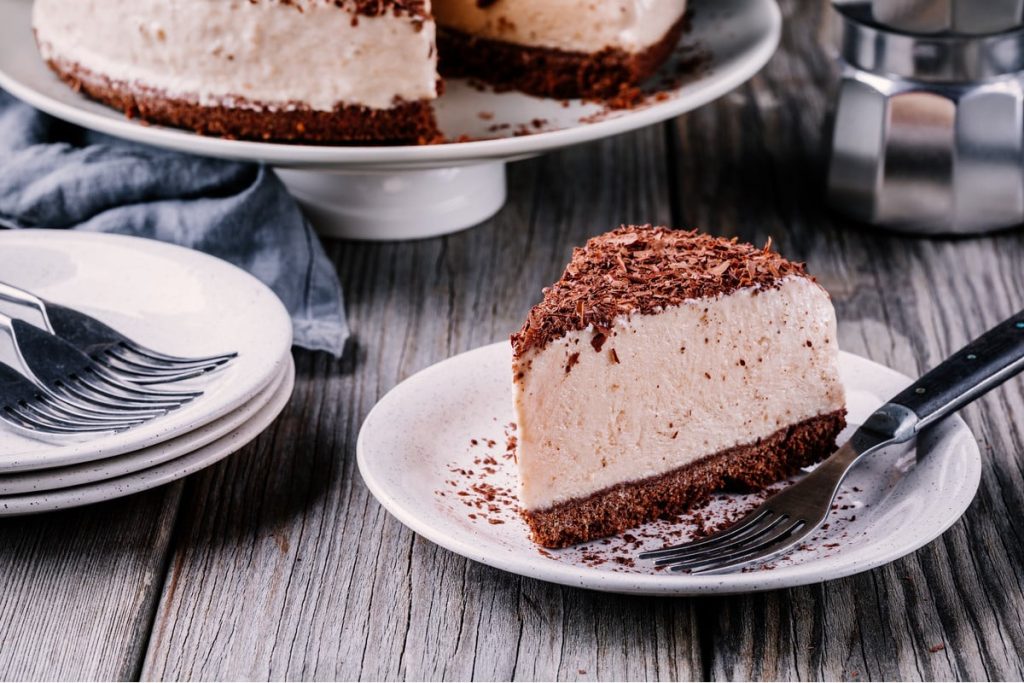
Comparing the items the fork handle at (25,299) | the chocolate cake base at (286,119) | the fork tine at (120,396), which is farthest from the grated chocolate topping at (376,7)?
the fork tine at (120,396)

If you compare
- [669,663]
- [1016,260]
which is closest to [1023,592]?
[669,663]

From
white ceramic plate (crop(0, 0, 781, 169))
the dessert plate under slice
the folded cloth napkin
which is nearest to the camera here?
the dessert plate under slice

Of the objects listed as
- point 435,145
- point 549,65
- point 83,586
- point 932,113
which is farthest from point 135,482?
point 932,113

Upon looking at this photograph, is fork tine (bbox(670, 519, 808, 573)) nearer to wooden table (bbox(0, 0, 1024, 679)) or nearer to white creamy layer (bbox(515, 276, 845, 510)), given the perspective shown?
wooden table (bbox(0, 0, 1024, 679))

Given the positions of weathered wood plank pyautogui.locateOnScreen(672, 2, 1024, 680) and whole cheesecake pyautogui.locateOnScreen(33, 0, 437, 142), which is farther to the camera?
whole cheesecake pyautogui.locateOnScreen(33, 0, 437, 142)

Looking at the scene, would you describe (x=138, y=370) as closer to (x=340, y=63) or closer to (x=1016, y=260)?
(x=340, y=63)

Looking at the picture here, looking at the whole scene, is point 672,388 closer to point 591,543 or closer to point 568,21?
point 591,543

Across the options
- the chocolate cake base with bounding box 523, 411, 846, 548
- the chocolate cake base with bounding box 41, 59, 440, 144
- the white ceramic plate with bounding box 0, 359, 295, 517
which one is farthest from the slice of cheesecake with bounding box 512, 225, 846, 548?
the chocolate cake base with bounding box 41, 59, 440, 144
